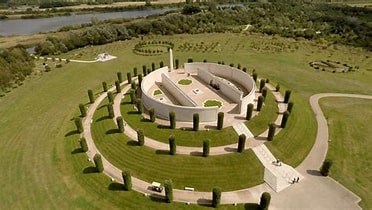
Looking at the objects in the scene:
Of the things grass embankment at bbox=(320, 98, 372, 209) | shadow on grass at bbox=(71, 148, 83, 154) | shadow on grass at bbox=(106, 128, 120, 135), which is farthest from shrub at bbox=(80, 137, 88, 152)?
grass embankment at bbox=(320, 98, 372, 209)

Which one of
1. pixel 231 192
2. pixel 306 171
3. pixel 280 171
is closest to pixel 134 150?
pixel 231 192

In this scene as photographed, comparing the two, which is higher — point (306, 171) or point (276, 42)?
point (276, 42)

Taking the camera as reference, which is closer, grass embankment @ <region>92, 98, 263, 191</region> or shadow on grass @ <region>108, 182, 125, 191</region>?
shadow on grass @ <region>108, 182, 125, 191</region>

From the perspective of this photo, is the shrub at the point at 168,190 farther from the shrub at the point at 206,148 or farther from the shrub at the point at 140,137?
the shrub at the point at 140,137

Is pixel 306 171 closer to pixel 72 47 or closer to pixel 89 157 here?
pixel 89 157

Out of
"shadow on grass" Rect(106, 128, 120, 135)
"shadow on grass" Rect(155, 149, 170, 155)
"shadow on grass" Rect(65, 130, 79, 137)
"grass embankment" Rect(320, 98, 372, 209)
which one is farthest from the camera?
"shadow on grass" Rect(65, 130, 79, 137)

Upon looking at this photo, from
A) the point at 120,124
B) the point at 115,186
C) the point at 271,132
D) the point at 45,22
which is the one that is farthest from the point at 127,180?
the point at 45,22

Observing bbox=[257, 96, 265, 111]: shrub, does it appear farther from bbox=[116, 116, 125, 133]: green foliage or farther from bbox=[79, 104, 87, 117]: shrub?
bbox=[79, 104, 87, 117]: shrub

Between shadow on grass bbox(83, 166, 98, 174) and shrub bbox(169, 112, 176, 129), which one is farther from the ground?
shrub bbox(169, 112, 176, 129)
